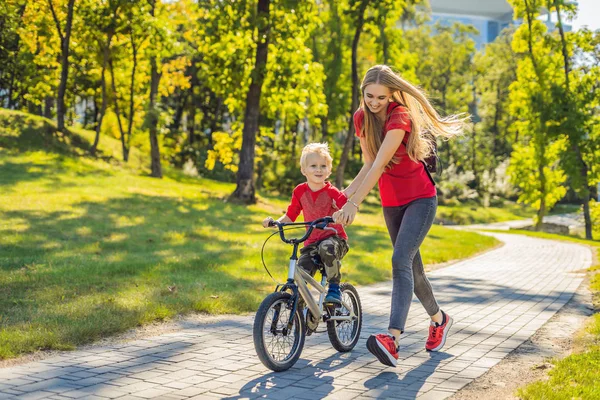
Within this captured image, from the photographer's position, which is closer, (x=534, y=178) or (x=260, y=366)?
(x=260, y=366)

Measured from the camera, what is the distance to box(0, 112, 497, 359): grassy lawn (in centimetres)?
734

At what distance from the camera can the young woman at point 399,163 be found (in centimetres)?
557

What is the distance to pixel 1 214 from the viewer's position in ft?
46.8

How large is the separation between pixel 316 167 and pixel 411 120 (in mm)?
792

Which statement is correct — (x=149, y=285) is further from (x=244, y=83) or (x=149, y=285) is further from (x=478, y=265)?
(x=244, y=83)

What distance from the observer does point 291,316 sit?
546 centimetres

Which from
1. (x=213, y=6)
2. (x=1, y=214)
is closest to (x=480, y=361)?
(x=1, y=214)

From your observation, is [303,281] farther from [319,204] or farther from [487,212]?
[487,212]

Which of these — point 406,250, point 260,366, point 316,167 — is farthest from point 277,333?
point 316,167

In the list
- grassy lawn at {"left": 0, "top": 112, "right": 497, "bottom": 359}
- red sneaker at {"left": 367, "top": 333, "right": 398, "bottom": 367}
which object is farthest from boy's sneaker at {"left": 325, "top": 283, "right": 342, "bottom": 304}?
grassy lawn at {"left": 0, "top": 112, "right": 497, "bottom": 359}

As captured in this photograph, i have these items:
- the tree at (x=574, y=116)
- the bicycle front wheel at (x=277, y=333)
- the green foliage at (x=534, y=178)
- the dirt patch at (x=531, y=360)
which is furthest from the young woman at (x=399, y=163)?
the green foliage at (x=534, y=178)

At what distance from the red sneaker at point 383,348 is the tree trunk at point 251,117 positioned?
1690 cm

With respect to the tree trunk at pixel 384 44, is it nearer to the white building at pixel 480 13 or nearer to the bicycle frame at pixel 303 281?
the bicycle frame at pixel 303 281

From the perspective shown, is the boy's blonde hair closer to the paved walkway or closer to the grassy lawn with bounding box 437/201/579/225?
the paved walkway
